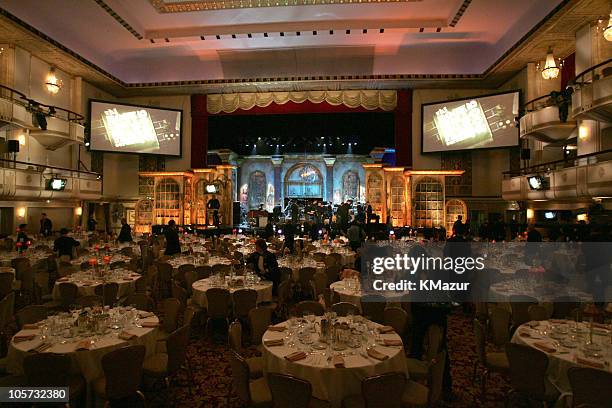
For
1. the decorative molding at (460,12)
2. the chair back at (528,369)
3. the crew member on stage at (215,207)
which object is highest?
the decorative molding at (460,12)

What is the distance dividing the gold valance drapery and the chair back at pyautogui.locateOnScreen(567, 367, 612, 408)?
50.8 feet

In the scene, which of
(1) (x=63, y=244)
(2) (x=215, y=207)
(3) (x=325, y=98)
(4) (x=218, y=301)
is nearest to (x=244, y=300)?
(4) (x=218, y=301)

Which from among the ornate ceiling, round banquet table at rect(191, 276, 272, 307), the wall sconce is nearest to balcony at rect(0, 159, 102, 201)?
the wall sconce

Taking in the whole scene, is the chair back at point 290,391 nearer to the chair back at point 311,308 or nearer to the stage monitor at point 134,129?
the chair back at point 311,308

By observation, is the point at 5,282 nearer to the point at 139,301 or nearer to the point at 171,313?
the point at 139,301

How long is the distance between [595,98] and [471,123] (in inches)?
297

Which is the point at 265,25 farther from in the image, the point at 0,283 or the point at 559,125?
the point at 0,283

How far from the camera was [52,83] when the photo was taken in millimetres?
13836

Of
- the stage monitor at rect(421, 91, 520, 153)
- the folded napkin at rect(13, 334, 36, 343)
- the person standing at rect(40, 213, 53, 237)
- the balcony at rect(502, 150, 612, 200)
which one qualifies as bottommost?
the folded napkin at rect(13, 334, 36, 343)

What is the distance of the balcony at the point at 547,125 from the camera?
11.0 m

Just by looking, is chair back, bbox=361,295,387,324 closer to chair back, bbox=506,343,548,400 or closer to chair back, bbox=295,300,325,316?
chair back, bbox=295,300,325,316

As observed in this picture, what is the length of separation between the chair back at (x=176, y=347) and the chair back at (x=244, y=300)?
5.49 ft

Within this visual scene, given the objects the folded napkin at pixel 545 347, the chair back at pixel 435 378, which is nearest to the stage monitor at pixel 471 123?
the folded napkin at pixel 545 347

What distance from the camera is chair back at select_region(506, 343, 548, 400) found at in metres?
3.31
